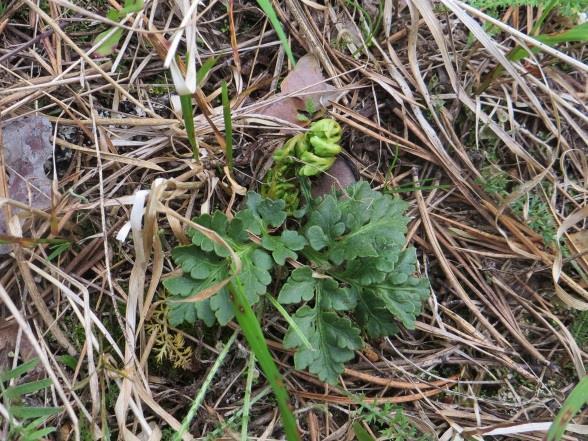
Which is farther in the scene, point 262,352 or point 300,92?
point 300,92

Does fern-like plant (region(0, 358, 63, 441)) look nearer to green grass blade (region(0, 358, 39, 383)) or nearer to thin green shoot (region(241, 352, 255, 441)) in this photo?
green grass blade (region(0, 358, 39, 383))

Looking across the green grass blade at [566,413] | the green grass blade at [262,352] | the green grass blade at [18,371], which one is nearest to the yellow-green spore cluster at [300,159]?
the green grass blade at [262,352]

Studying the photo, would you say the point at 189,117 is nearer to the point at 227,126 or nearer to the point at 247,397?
the point at 227,126

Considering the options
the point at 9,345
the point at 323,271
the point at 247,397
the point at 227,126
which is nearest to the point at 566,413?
the point at 323,271

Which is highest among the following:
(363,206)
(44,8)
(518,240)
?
(44,8)

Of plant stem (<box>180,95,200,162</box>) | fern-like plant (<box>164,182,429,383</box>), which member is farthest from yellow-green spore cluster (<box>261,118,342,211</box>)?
plant stem (<box>180,95,200,162</box>)

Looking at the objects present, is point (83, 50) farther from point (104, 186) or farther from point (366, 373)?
point (366, 373)

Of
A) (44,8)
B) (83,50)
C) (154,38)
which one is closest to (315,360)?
(154,38)
